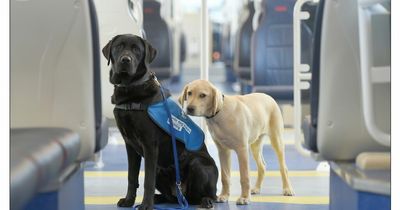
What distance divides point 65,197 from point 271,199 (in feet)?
4.98

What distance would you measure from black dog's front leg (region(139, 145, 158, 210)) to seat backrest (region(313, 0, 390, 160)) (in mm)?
1060

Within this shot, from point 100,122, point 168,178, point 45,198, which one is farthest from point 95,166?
point 45,198

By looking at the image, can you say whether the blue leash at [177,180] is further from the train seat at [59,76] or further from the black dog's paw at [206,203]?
the train seat at [59,76]

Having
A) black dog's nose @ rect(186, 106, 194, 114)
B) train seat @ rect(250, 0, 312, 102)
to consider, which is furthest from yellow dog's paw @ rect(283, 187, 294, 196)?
train seat @ rect(250, 0, 312, 102)

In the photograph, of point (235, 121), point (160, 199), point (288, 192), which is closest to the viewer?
point (235, 121)

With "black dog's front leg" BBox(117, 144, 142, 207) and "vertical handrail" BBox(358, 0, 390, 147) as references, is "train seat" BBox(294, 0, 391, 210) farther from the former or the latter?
"black dog's front leg" BBox(117, 144, 142, 207)

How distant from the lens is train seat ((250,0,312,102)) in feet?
23.0

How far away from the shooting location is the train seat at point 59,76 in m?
2.58

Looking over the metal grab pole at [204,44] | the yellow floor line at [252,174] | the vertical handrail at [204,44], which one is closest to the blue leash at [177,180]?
the yellow floor line at [252,174]

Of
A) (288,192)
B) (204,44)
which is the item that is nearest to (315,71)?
(288,192)

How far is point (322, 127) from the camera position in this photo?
2.56m

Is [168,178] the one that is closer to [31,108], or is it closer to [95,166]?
[31,108]

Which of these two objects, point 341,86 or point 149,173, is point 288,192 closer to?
point 149,173

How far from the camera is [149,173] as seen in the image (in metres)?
3.30
